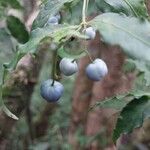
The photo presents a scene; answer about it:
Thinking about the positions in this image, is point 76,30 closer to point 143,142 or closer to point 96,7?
point 96,7

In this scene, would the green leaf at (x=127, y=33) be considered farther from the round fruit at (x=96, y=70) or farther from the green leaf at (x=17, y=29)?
the green leaf at (x=17, y=29)

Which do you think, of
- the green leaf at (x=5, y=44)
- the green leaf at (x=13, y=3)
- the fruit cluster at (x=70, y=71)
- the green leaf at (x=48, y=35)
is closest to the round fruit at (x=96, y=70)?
the fruit cluster at (x=70, y=71)

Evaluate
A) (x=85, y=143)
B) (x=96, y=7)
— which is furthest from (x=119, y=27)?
(x=85, y=143)

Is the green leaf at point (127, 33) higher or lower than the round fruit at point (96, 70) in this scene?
higher

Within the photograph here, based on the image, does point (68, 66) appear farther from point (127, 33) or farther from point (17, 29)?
point (17, 29)

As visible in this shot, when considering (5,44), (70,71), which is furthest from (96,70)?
(5,44)
